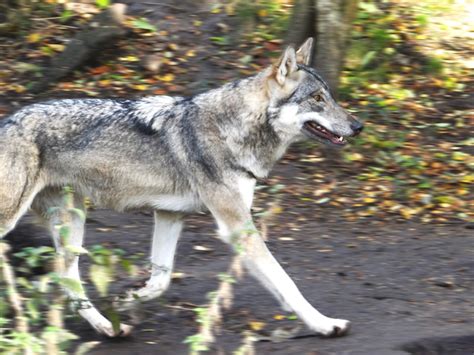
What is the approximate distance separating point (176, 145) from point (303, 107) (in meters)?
0.97

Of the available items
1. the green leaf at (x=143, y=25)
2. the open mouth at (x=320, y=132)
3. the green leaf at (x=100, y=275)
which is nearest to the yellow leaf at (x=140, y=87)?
the green leaf at (x=143, y=25)

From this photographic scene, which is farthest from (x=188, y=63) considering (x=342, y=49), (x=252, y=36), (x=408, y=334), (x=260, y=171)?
(x=408, y=334)

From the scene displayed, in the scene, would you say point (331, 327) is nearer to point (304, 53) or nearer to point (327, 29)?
point (304, 53)

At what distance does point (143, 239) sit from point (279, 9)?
5.47 meters

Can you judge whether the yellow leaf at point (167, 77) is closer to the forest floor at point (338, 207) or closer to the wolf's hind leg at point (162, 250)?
the forest floor at point (338, 207)

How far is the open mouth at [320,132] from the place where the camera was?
6480mm

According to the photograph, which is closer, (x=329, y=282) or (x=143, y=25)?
(x=329, y=282)

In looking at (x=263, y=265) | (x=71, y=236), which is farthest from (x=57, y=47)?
(x=263, y=265)

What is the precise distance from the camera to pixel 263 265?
6.19m

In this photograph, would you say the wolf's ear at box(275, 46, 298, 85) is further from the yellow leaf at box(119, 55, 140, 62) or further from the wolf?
the yellow leaf at box(119, 55, 140, 62)

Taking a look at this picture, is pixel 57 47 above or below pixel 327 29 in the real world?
below

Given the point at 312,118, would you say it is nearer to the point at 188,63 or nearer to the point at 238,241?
the point at 238,241

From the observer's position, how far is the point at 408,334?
630 cm

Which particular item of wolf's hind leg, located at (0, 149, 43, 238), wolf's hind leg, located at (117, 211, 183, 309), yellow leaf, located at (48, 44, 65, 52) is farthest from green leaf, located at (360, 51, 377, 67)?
wolf's hind leg, located at (0, 149, 43, 238)
